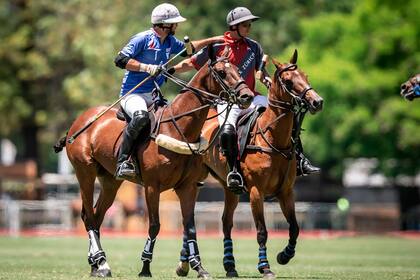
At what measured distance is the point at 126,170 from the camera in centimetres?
1314

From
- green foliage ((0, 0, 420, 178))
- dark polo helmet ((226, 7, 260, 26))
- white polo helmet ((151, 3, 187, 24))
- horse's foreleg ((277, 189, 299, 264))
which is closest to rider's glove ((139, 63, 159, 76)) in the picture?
white polo helmet ((151, 3, 187, 24))

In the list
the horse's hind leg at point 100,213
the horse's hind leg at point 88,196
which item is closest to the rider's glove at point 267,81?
the horse's hind leg at point 100,213

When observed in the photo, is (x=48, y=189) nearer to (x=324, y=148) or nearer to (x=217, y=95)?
(x=324, y=148)

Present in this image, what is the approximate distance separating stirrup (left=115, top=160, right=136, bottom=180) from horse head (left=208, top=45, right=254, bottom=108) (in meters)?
1.41

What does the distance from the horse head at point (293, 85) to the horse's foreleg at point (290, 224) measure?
1.33 meters

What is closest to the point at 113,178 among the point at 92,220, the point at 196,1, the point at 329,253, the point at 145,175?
the point at 92,220

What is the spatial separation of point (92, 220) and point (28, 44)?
3063 centimetres

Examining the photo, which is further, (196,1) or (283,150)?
(196,1)

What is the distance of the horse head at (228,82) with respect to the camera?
12.5 meters

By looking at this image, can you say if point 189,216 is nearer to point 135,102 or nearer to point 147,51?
point 135,102

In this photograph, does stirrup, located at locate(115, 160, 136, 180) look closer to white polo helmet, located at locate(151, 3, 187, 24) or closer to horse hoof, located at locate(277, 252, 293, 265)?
white polo helmet, located at locate(151, 3, 187, 24)

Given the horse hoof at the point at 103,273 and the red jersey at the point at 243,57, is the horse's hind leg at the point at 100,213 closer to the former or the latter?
the horse hoof at the point at 103,273

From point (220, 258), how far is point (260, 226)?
6.57 m

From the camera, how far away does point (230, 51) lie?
551 inches
